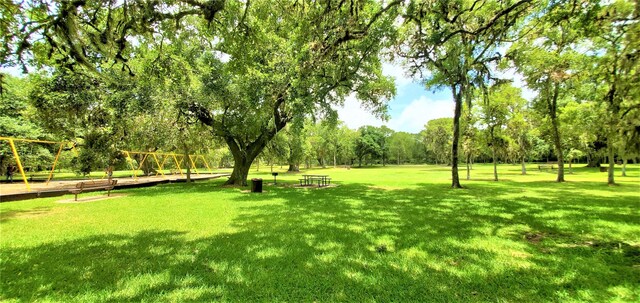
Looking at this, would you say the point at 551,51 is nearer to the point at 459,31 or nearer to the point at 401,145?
the point at 459,31

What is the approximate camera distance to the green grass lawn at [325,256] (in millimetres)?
3631

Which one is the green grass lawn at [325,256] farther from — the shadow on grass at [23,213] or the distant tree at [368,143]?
the distant tree at [368,143]

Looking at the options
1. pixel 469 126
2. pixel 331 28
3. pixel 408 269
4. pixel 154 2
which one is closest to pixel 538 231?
pixel 408 269

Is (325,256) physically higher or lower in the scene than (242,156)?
lower

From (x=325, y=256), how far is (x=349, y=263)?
536mm

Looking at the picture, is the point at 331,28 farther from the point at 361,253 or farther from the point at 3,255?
the point at 3,255

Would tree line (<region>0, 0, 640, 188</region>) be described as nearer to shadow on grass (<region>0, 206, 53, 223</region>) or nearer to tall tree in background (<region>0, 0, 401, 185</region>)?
tall tree in background (<region>0, 0, 401, 185</region>)

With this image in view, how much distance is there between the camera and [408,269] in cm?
435

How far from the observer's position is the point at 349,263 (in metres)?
4.62

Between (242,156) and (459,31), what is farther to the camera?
(242,156)

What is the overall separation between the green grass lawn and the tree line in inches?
136

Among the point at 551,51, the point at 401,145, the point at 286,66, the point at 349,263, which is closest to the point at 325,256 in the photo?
the point at 349,263

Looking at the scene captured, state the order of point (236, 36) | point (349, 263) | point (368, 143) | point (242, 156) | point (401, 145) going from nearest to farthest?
1. point (349, 263)
2. point (236, 36)
3. point (242, 156)
4. point (368, 143)
5. point (401, 145)

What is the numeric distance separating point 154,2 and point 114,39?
1396 millimetres
